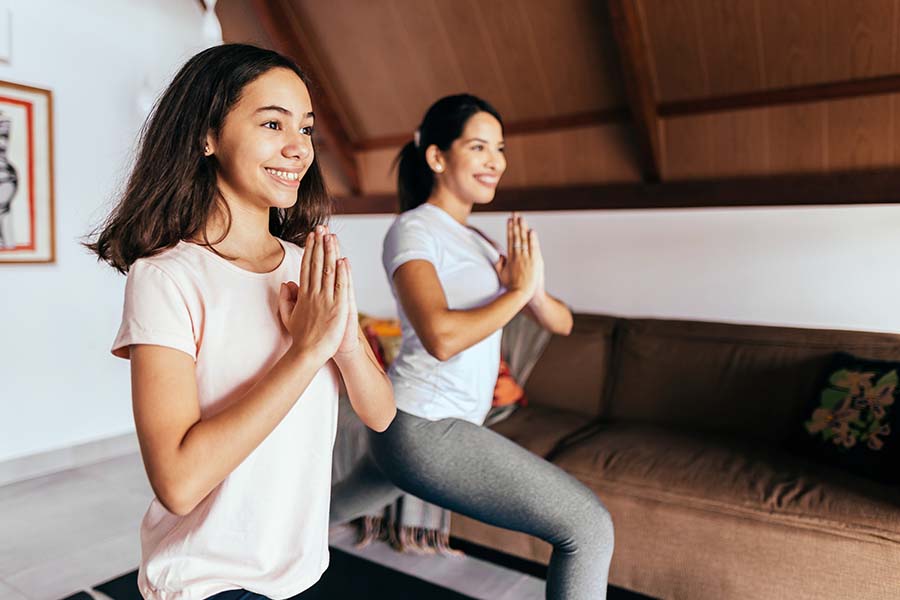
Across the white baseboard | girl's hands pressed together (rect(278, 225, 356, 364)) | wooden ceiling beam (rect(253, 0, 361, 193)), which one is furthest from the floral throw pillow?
the white baseboard

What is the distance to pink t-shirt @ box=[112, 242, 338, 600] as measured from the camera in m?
1.01

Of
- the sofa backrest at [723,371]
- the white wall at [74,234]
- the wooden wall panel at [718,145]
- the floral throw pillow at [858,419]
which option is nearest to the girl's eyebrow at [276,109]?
the floral throw pillow at [858,419]

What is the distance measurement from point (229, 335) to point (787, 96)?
9.43 feet

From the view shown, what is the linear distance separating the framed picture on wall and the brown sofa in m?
2.41

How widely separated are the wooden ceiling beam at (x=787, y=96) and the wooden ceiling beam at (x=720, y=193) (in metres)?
0.32

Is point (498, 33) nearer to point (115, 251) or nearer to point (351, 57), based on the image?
point (351, 57)

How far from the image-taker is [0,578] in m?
2.48

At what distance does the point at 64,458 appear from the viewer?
3656mm

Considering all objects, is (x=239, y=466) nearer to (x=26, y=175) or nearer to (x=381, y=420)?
(x=381, y=420)

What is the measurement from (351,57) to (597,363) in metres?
2.37

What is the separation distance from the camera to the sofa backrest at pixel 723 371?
2674 millimetres

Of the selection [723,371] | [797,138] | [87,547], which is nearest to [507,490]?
[723,371]

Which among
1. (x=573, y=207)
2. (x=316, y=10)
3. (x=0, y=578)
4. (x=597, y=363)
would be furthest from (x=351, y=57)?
(x=0, y=578)

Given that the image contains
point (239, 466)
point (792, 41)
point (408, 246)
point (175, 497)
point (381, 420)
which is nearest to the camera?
point (175, 497)
